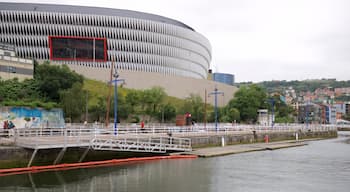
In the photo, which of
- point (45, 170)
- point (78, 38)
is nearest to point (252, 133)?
point (45, 170)

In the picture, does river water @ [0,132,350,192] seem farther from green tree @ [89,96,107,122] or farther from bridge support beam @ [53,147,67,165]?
green tree @ [89,96,107,122]

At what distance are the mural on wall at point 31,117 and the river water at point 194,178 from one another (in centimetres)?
2522

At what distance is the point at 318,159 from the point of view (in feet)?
157

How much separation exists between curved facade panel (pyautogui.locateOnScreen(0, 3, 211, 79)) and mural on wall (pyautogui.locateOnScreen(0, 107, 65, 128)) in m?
49.1

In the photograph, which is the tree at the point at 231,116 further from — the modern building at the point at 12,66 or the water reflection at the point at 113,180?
the water reflection at the point at 113,180

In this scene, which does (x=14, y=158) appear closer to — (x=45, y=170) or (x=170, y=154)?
(x=45, y=170)

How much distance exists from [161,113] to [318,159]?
46532 mm

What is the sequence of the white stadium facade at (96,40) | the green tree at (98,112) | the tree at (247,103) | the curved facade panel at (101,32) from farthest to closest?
1. the curved facade panel at (101,32)
2. the white stadium facade at (96,40)
3. the tree at (247,103)
4. the green tree at (98,112)

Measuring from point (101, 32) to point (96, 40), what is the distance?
4.30 meters

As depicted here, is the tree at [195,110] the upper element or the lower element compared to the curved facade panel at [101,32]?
lower

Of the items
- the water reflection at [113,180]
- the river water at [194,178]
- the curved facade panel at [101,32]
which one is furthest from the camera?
the curved facade panel at [101,32]

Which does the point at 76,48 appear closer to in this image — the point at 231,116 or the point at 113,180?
the point at 231,116

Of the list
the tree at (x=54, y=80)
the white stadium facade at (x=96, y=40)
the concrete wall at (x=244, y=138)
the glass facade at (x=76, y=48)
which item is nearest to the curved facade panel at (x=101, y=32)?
the white stadium facade at (x=96, y=40)

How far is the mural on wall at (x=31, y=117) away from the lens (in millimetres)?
59125
